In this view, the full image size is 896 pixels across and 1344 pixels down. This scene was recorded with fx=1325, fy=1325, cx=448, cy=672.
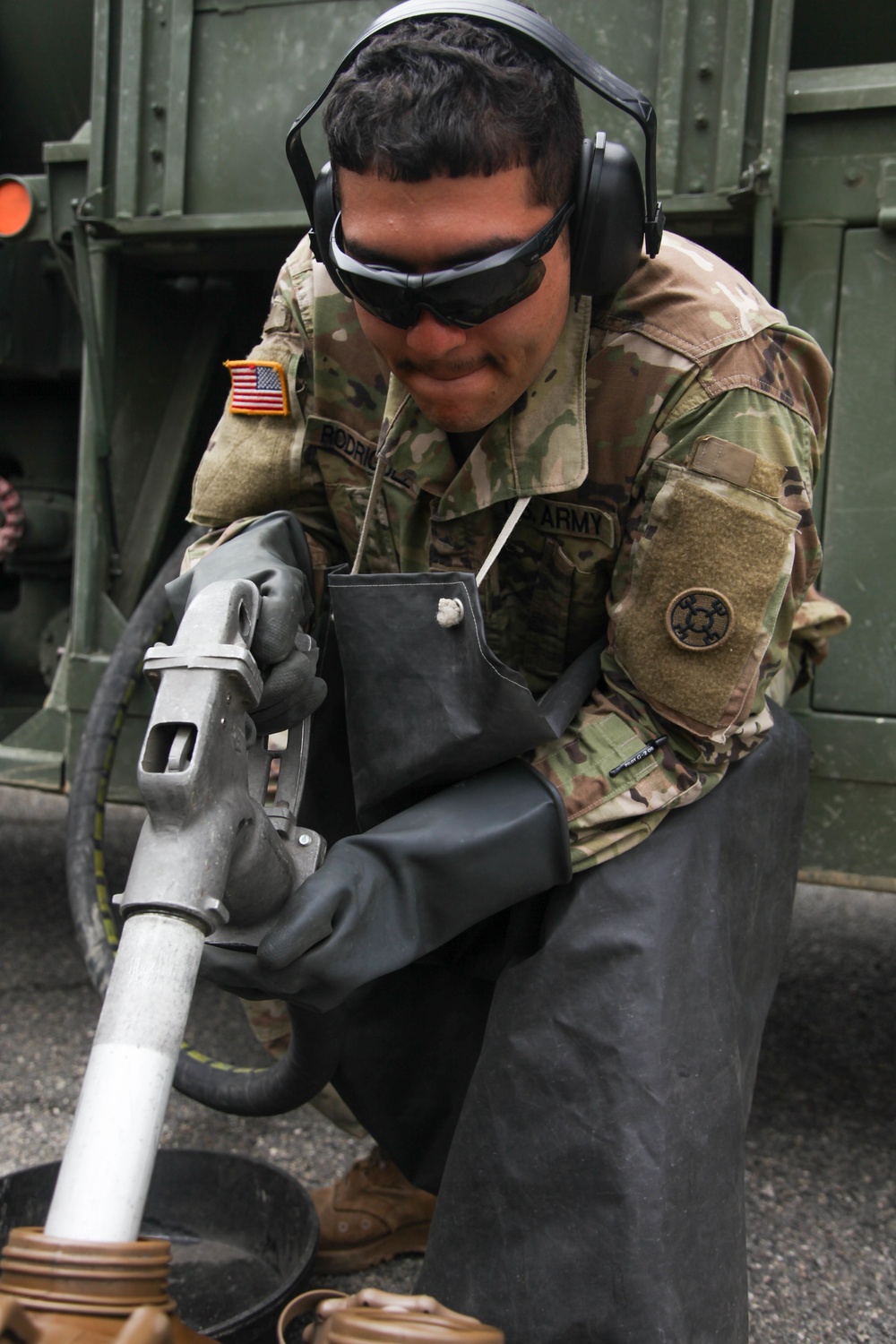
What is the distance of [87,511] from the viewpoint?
2846 mm

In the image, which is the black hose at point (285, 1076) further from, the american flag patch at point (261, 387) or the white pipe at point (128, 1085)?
the american flag patch at point (261, 387)

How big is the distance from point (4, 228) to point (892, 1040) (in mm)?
Answer: 2675

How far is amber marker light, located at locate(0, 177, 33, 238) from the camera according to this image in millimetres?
2830

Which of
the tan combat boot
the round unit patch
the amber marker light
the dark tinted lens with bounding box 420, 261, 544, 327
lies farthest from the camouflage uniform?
the amber marker light

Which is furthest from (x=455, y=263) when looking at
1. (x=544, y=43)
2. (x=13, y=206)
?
(x=13, y=206)

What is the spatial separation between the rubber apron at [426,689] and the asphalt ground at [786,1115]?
38.1 inches

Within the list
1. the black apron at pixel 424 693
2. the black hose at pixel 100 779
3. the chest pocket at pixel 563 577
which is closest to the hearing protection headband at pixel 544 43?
the chest pocket at pixel 563 577

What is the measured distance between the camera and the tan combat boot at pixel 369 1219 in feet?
6.97

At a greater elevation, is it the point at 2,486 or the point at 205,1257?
the point at 2,486

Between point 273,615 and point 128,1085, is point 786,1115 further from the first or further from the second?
point 128,1085

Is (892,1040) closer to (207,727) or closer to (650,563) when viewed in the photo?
(650,563)

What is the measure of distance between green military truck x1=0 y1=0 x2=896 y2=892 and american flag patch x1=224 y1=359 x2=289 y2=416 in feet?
2.39

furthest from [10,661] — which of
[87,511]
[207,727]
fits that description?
[207,727]

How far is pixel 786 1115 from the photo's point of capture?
2.62 m
